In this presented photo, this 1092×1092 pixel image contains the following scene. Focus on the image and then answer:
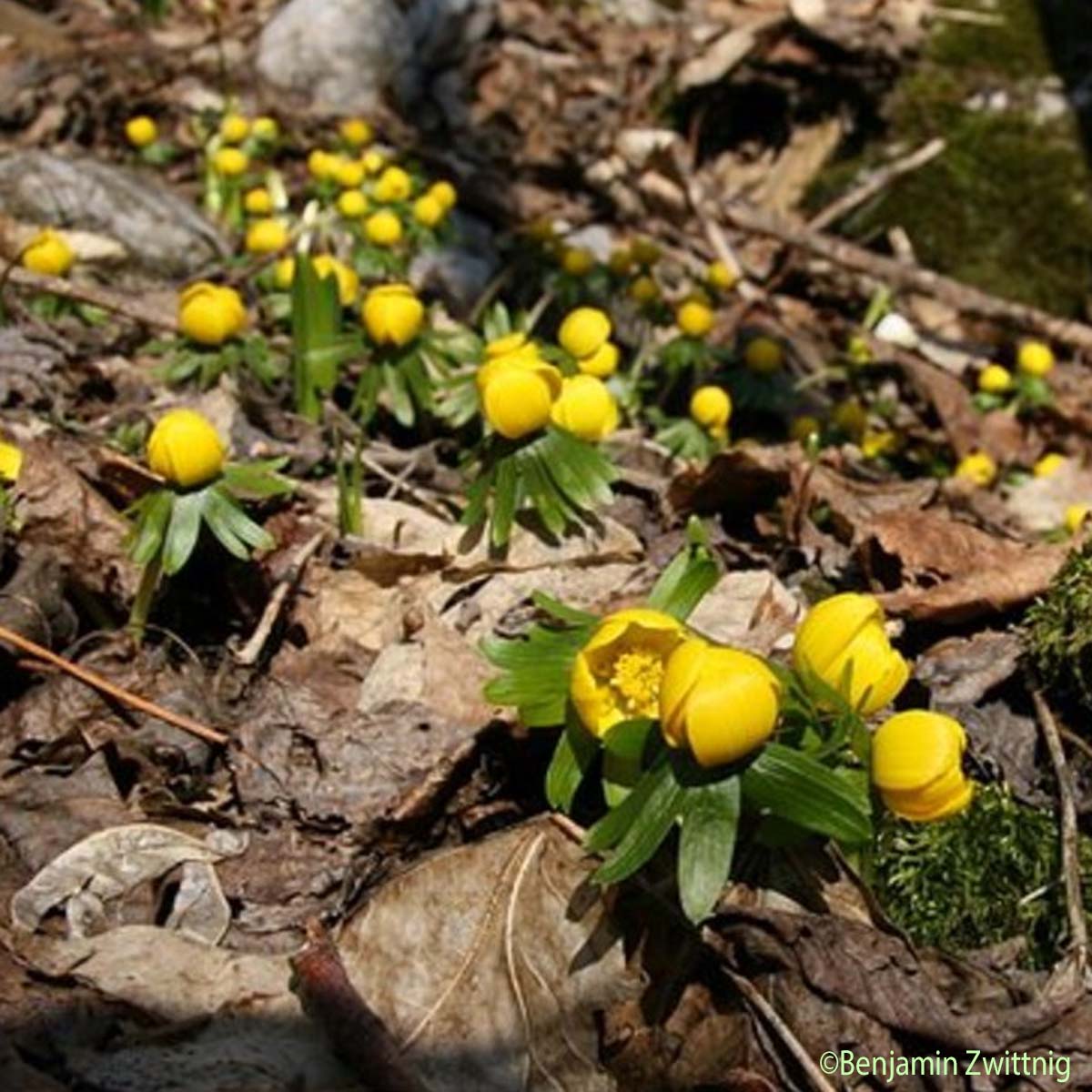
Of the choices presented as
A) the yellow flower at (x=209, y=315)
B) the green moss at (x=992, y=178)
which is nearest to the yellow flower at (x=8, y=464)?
the yellow flower at (x=209, y=315)

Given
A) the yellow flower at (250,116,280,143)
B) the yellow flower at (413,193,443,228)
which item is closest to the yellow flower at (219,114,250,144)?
the yellow flower at (250,116,280,143)

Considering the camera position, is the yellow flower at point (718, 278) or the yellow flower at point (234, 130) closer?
the yellow flower at point (718, 278)

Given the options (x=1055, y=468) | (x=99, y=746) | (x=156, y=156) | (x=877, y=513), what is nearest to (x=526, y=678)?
(x=99, y=746)

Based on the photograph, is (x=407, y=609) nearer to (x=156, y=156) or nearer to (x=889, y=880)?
(x=889, y=880)

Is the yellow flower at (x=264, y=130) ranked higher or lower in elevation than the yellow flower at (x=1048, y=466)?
higher

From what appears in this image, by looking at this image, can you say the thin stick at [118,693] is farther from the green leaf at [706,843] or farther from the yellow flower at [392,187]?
the yellow flower at [392,187]

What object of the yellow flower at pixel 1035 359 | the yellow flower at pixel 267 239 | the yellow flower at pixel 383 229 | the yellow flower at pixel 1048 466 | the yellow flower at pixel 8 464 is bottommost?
the yellow flower at pixel 1048 466

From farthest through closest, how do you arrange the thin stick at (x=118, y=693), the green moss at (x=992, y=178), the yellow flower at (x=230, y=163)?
the green moss at (x=992, y=178) < the yellow flower at (x=230, y=163) < the thin stick at (x=118, y=693)

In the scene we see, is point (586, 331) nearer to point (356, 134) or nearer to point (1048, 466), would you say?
point (1048, 466)
